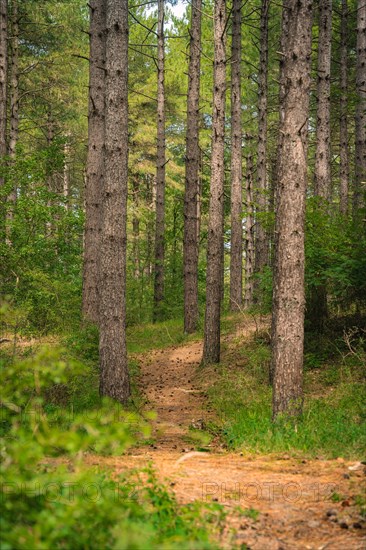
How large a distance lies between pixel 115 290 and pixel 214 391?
3011 mm

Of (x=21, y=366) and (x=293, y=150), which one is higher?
(x=293, y=150)

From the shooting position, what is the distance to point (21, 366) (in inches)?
137

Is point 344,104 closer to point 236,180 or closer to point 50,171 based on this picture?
point 236,180

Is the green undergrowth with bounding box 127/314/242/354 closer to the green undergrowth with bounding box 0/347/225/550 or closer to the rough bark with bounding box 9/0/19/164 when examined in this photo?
the rough bark with bounding box 9/0/19/164

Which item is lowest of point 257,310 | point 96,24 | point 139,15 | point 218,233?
point 257,310

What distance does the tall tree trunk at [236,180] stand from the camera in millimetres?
17766

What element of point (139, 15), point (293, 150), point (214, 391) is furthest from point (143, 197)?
point (293, 150)

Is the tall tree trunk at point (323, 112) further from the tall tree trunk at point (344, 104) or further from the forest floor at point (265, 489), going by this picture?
the forest floor at point (265, 489)

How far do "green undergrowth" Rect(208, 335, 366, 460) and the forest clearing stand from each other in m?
0.04

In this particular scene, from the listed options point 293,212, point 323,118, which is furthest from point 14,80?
point 293,212

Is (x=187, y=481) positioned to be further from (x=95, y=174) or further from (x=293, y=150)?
(x=95, y=174)

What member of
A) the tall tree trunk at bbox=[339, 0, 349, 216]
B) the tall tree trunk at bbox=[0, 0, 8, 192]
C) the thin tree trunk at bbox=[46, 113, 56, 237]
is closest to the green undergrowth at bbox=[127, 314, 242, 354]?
the thin tree trunk at bbox=[46, 113, 56, 237]

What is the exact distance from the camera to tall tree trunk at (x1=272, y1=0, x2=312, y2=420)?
6773mm

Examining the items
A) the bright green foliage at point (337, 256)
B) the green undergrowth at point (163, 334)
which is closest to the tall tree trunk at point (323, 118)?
the bright green foliage at point (337, 256)
